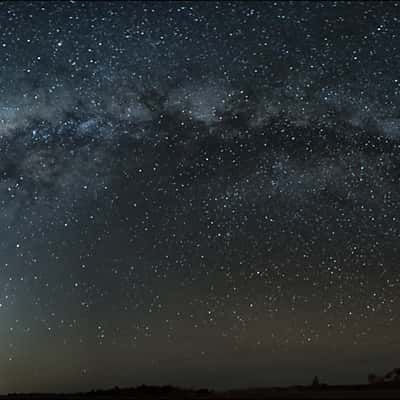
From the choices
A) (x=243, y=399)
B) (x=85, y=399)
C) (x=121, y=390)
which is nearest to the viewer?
(x=243, y=399)

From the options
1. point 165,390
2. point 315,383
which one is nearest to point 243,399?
point 315,383

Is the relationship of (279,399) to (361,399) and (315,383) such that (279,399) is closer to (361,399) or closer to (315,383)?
(361,399)

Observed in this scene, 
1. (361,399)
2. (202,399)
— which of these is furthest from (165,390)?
(361,399)

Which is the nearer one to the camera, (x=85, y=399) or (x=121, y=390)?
(x=85, y=399)

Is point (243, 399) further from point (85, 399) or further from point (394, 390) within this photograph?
point (85, 399)

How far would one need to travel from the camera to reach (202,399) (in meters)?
22.8

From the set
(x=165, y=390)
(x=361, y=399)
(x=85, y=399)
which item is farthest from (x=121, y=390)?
(x=361, y=399)

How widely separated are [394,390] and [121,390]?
1787 cm

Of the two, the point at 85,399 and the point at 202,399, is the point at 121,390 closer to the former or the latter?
the point at 85,399

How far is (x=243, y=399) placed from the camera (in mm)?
20547

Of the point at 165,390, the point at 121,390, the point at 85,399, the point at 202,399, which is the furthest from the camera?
the point at 121,390

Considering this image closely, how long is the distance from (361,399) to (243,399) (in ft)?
12.9

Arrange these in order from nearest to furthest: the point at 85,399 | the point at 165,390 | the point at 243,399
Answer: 1. the point at 243,399
2. the point at 85,399
3. the point at 165,390

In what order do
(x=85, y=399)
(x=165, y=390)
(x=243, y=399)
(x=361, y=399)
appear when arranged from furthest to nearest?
1. (x=165, y=390)
2. (x=85, y=399)
3. (x=243, y=399)
4. (x=361, y=399)
